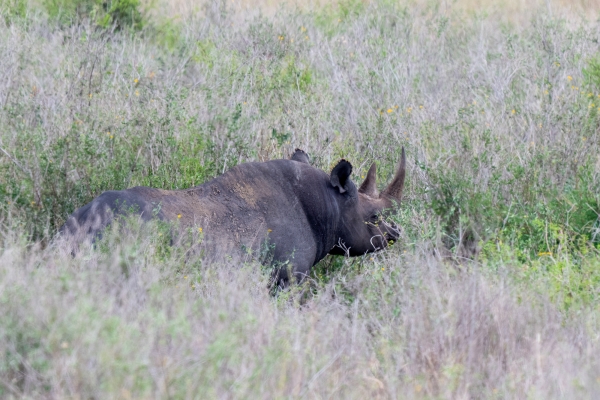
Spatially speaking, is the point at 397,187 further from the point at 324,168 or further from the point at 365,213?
the point at 324,168

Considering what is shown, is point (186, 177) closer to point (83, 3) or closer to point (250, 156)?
point (250, 156)

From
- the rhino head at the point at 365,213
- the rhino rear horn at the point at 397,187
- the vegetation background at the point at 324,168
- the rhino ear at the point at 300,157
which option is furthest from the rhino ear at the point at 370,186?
the rhino ear at the point at 300,157

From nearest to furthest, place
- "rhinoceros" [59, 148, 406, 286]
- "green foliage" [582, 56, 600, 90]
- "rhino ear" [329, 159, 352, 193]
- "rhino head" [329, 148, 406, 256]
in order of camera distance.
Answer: "rhinoceros" [59, 148, 406, 286] → "rhino ear" [329, 159, 352, 193] → "rhino head" [329, 148, 406, 256] → "green foliage" [582, 56, 600, 90]

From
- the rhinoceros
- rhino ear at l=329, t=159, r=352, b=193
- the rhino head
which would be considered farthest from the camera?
the rhino head

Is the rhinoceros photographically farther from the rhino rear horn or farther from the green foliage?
the green foliage

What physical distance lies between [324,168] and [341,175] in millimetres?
1187

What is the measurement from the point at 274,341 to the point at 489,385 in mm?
1201

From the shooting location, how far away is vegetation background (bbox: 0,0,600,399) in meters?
4.20

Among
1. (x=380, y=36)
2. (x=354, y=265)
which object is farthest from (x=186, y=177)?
(x=380, y=36)

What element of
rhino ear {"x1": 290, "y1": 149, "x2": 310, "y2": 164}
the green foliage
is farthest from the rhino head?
the green foliage

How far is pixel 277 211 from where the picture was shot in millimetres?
7535

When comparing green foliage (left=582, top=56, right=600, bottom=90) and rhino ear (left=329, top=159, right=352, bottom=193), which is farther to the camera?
green foliage (left=582, top=56, right=600, bottom=90)

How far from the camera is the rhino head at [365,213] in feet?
26.3

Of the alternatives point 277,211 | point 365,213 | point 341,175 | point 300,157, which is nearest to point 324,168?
point 300,157
